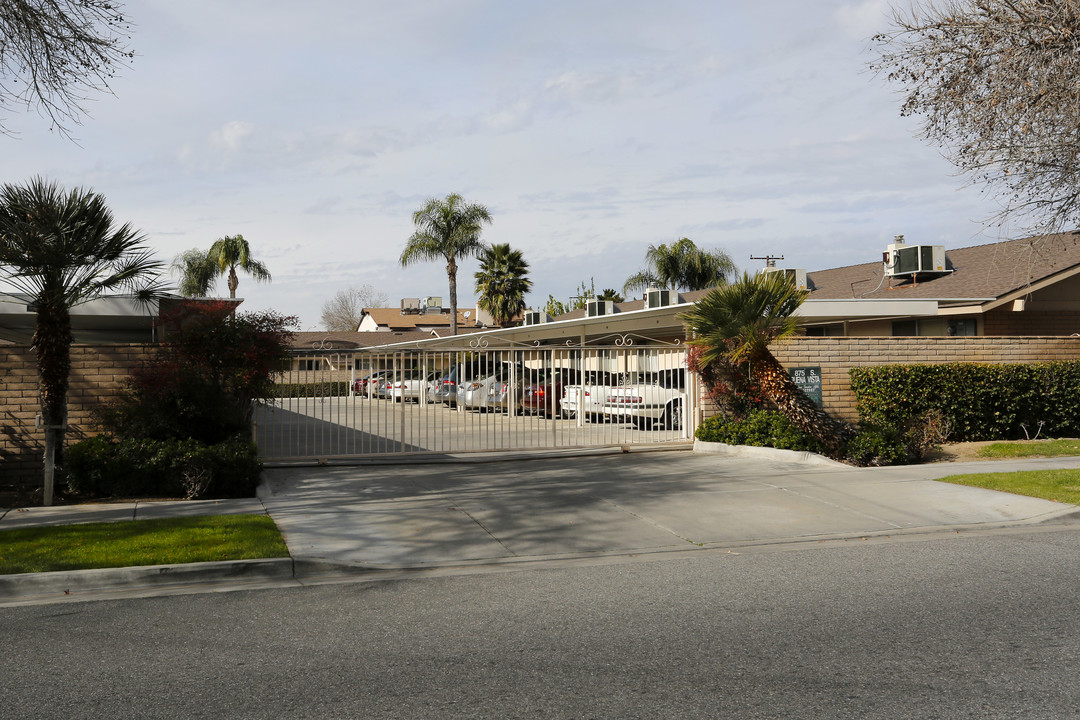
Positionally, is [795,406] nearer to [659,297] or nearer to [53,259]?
[53,259]

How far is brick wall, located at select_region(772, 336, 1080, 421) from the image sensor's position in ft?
55.4

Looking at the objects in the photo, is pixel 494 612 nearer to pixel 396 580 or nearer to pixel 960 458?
pixel 396 580

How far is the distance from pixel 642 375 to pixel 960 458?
5771 millimetres

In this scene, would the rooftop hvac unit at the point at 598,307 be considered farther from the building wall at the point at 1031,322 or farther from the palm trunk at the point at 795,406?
the palm trunk at the point at 795,406

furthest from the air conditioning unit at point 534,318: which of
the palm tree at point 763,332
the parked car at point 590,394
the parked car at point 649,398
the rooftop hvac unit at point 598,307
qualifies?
the palm tree at point 763,332

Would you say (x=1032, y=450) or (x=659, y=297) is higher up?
(x=659, y=297)

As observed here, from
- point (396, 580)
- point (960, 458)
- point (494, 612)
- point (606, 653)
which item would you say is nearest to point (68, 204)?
point (396, 580)

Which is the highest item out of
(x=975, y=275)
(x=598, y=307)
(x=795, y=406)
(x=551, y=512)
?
(x=598, y=307)

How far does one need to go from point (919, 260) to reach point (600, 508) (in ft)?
57.1

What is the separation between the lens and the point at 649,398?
56.5ft

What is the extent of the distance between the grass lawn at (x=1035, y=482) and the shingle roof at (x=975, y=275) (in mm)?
6333

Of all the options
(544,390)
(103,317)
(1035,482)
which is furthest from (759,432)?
(103,317)

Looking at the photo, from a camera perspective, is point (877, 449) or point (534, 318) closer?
point (877, 449)

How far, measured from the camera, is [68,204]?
1119 cm
